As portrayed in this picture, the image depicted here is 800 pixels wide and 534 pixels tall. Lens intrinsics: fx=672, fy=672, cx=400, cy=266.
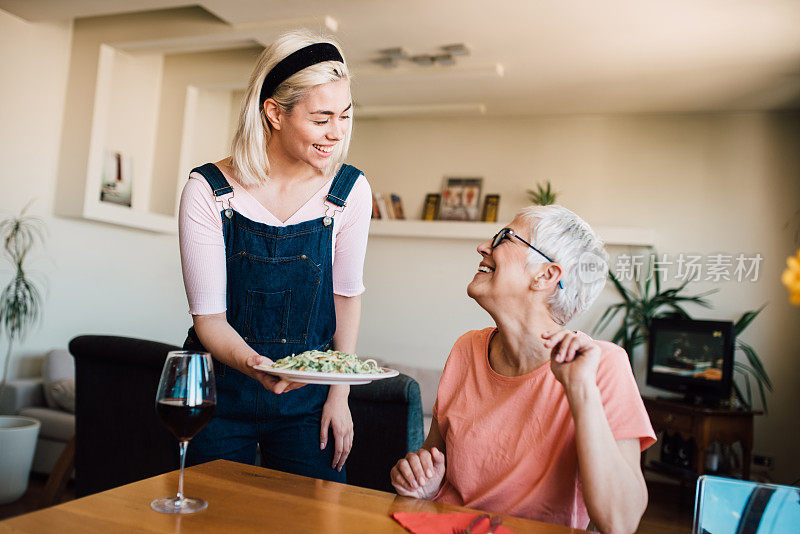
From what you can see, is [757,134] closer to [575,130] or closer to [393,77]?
[575,130]

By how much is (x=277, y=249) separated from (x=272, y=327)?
0.18 metres

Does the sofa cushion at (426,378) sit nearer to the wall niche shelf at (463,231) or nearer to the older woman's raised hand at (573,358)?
the wall niche shelf at (463,231)

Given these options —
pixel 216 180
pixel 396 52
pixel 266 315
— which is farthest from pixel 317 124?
pixel 396 52

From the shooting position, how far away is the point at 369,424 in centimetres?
229

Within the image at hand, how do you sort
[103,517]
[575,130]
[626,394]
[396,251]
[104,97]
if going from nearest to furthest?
[103,517], [626,394], [104,97], [575,130], [396,251]

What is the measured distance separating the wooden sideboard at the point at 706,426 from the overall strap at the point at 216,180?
4003 mm

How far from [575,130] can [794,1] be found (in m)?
2.44

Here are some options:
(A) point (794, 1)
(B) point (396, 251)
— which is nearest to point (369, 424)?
(A) point (794, 1)

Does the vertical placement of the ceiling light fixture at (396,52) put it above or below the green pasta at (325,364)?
above

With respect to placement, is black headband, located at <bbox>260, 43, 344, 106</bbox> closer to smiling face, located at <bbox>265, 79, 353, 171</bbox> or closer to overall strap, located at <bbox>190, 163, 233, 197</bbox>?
smiling face, located at <bbox>265, 79, 353, 171</bbox>

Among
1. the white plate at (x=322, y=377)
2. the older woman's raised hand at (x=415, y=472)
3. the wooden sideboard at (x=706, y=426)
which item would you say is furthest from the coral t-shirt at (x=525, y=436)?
the wooden sideboard at (x=706, y=426)

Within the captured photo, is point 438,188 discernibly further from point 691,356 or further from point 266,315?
point 266,315

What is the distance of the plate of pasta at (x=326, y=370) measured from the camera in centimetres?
109

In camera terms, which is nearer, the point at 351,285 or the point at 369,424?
the point at 351,285
